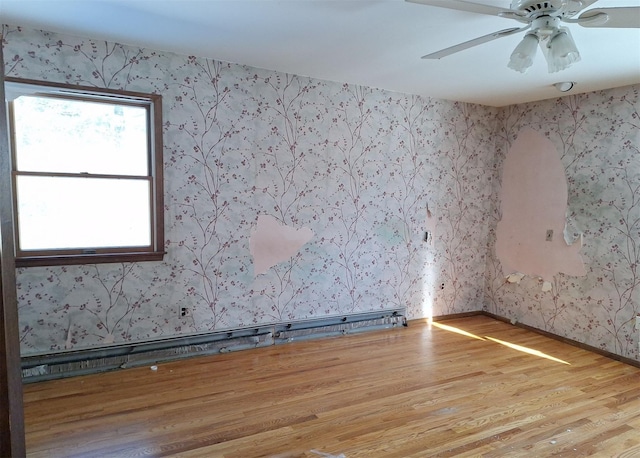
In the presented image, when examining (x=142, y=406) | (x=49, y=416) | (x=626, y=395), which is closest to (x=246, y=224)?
(x=142, y=406)

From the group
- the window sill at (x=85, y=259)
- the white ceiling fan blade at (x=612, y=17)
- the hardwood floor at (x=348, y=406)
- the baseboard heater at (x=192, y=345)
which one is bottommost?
the hardwood floor at (x=348, y=406)

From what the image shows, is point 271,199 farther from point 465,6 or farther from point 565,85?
point 565,85

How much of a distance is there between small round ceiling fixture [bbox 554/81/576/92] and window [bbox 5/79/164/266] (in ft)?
10.6

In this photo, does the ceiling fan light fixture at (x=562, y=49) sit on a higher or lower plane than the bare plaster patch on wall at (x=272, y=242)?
higher

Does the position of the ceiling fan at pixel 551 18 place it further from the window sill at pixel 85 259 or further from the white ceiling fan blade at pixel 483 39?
the window sill at pixel 85 259

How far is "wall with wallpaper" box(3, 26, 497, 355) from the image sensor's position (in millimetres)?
2852

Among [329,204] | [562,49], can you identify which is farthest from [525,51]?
[329,204]

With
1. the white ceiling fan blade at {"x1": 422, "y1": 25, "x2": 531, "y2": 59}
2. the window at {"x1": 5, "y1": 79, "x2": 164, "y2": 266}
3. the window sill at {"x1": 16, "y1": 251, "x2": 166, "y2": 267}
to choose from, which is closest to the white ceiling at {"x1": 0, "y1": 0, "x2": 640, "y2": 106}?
the white ceiling fan blade at {"x1": 422, "y1": 25, "x2": 531, "y2": 59}

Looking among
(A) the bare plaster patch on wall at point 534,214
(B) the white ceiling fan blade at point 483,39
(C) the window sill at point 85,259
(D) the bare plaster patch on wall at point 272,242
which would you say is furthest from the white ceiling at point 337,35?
(C) the window sill at point 85,259

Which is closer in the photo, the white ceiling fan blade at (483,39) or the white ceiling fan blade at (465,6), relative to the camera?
the white ceiling fan blade at (465,6)

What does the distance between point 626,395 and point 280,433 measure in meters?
2.41

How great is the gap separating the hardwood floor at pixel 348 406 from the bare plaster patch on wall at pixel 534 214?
913mm

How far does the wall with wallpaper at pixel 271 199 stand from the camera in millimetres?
2852

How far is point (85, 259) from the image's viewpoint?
9.39ft
